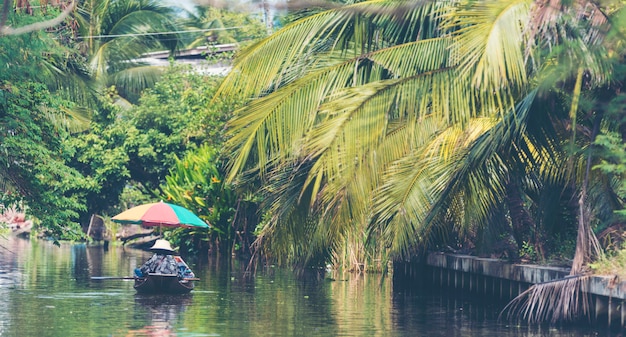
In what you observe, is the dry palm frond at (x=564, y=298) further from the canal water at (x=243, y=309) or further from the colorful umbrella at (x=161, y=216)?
the colorful umbrella at (x=161, y=216)

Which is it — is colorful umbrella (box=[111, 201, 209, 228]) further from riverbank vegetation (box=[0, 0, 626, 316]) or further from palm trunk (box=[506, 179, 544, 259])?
palm trunk (box=[506, 179, 544, 259])

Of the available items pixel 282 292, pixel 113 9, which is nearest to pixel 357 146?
pixel 282 292

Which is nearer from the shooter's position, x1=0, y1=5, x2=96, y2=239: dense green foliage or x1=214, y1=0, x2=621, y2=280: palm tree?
x1=214, y1=0, x2=621, y2=280: palm tree

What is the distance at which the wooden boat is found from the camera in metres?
23.5

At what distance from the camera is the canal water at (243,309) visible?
1702 cm

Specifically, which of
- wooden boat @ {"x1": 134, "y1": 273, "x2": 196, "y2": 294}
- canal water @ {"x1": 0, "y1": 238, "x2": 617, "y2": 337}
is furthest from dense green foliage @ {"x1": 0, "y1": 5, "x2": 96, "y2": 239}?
wooden boat @ {"x1": 134, "y1": 273, "x2": 196, "y2": 294}

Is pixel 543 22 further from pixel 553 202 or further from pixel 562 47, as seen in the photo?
pixel 553 202

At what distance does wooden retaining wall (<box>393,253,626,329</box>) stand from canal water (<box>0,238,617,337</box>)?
0.37m

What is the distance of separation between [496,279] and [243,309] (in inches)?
185

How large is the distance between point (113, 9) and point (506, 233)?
27.5m

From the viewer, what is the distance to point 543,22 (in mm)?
13938

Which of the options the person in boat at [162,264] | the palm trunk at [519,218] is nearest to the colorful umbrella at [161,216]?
the person in boat at [162,264]

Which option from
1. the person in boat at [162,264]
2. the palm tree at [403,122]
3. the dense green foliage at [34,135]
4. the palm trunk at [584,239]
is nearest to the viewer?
the palm tree at [403,122]

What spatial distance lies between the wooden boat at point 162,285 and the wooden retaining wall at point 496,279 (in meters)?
5.44
